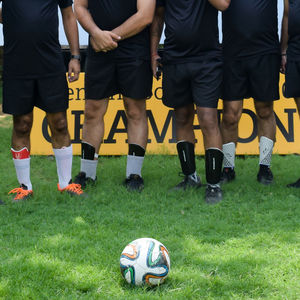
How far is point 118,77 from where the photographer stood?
4.68 metres

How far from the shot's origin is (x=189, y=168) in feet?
15.5

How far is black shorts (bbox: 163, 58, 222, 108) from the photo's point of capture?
429 cm

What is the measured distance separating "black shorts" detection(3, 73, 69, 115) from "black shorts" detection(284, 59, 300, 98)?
193 cm

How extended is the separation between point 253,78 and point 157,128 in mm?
1924

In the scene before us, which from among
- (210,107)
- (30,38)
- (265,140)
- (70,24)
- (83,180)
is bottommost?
(83,180)

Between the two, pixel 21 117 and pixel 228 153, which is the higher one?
pixel 21 117

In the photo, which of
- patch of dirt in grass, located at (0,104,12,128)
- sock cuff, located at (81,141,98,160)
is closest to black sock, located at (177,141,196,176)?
sock cuff, located at (81,141,98,160)

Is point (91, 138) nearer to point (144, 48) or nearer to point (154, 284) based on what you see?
point (144, 48)

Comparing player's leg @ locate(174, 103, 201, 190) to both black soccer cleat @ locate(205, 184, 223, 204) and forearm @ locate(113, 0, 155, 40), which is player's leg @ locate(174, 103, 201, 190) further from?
forearm @ locate(113, 0, 155, 40)

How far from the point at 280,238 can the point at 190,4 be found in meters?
2.00

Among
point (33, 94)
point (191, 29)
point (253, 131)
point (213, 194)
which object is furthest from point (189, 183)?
point (253, 131)

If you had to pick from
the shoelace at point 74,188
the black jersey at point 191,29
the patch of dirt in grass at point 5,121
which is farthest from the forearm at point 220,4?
the patch of dirt in grass at point 5,121

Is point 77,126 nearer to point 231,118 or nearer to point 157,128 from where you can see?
point 157,128

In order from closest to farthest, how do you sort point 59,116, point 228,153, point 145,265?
1. point 145,265
2. point 59,116
3. point 228,153
